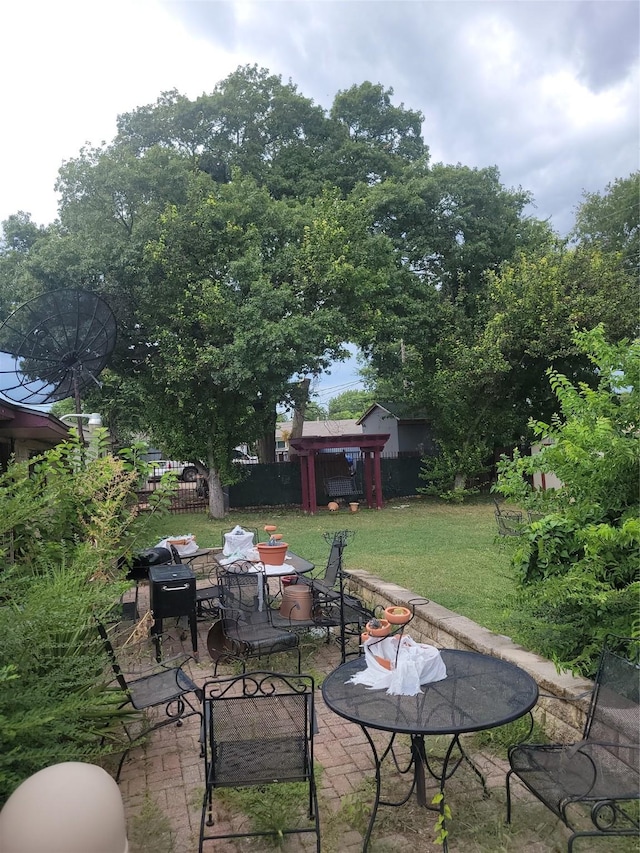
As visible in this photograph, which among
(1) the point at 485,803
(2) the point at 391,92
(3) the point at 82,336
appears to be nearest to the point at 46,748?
(1) the point at 485,803

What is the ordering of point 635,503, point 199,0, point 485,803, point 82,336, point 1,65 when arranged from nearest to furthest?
point 485,803
point 635,503
point 199,0
point 1,65
point 82,336

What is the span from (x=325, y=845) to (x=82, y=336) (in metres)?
6.98

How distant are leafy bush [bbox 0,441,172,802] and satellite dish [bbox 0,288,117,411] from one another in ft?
10.2

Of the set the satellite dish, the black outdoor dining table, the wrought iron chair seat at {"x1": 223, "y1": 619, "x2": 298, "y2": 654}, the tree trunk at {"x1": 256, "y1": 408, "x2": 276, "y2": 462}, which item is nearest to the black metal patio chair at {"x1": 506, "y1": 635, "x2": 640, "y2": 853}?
the black outdoor dining table

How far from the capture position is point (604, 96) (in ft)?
11.2

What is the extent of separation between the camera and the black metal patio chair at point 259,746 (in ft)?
8.07

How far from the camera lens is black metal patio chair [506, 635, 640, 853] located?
2184mm

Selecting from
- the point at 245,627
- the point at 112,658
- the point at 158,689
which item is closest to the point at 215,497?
the point at 245,627

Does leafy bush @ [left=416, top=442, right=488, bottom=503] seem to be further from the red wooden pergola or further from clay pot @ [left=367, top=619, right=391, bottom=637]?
clay pot @ [left=367, top=619, right=391, bottom=637]

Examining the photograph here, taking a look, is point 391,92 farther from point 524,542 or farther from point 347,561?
point 524,542

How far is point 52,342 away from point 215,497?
8.99 metres

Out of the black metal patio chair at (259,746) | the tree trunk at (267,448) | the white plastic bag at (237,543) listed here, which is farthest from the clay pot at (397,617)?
the tree trunk at (267,448)

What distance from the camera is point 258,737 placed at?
2.63 metres

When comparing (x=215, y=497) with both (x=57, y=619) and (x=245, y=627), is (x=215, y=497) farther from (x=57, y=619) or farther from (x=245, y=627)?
(x=57, y=619)
